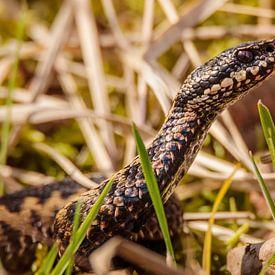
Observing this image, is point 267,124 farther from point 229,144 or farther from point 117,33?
point 117,33

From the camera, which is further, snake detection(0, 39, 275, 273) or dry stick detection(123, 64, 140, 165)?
dry stick detection(123, 64, 140, 165)

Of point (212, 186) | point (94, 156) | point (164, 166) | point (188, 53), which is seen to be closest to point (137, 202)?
point (164, 166)

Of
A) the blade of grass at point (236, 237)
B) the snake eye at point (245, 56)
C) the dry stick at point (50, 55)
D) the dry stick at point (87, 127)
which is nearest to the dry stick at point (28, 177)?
the dry stick at point (87, 127)

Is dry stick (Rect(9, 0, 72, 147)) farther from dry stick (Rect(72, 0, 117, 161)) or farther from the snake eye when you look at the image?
the snake eye

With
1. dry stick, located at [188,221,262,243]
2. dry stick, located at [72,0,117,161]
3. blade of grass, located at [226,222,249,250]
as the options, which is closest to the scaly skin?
blade of grass, located at [226,222,249,250]

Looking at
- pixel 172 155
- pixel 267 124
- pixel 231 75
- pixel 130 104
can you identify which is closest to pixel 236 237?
pixel 172 155

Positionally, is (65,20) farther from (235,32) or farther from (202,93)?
(202,93)
